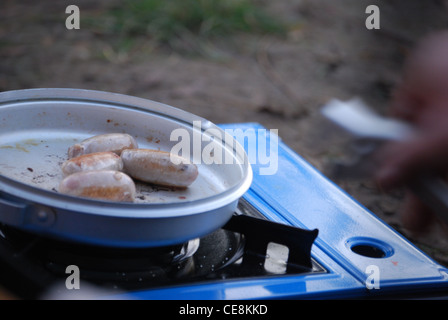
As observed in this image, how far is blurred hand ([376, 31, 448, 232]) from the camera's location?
829 millimetres

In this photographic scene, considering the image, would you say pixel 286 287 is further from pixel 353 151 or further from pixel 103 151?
pixel 103 151

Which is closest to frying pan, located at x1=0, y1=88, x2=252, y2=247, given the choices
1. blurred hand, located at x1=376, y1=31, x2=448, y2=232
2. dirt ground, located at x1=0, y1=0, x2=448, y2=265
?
blurred hand, located at x1=376, y1=31, x2=448, y2=232

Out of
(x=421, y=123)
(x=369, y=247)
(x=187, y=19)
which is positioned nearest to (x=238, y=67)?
(x=187, y=19)

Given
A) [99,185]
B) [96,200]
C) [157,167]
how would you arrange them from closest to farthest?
1. [96,200]
2. [99,185]
3. [157,167]

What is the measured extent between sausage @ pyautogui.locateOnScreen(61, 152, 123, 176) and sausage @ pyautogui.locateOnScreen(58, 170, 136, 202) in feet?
0.19

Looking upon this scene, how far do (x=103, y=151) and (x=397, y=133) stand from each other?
0.52 m

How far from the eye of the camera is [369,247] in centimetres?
107

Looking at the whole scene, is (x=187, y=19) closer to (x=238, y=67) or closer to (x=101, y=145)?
(x=238, y=67)

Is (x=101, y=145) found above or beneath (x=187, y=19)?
beneath

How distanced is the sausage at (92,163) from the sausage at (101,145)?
0.06 metres

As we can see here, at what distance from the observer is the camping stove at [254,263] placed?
816mm

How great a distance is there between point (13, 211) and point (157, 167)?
0.92 ft

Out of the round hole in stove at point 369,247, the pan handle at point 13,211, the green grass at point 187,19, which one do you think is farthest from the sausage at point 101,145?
the green grass at point 187,19
